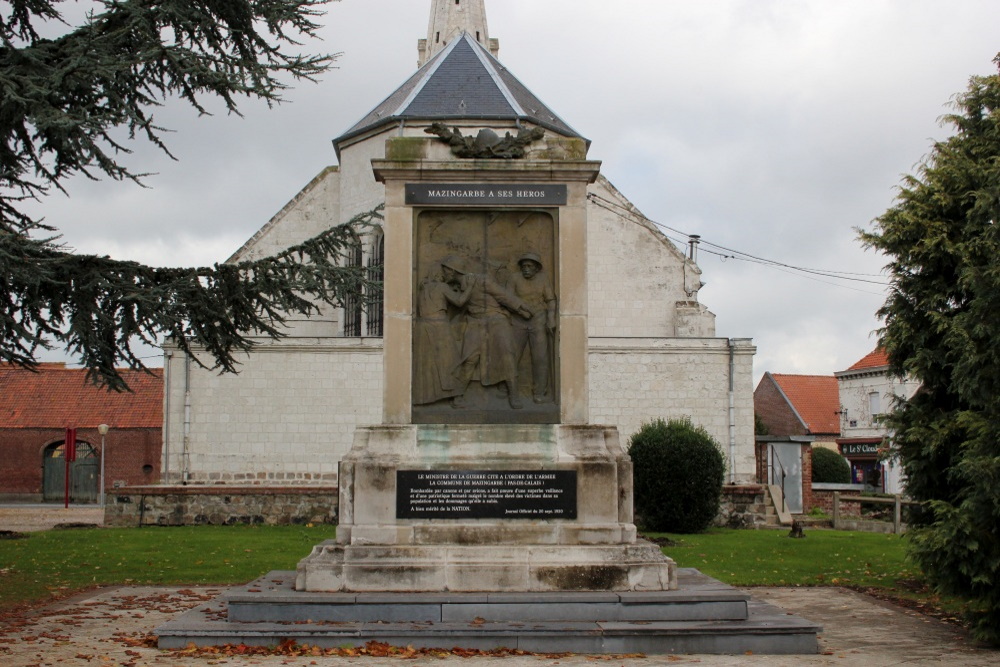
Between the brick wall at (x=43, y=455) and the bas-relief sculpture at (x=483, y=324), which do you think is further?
the brick wall at (x=43, y=455)

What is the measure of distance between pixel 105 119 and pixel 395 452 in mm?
5532

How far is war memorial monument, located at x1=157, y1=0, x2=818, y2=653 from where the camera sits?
843 centimetres

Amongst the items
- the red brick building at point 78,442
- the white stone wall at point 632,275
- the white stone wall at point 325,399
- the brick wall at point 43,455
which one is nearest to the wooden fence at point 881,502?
the white stone wall at point 325,399

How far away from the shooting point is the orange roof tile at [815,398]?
183 ft

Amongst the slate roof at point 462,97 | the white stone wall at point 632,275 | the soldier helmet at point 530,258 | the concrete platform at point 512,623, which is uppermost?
the slate roof at point 462,97

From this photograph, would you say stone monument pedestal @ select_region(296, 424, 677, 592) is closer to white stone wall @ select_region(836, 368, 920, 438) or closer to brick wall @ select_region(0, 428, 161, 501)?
brick wall @ select_region(0, 428, 161, 501)

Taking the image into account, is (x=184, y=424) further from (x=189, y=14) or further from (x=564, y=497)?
(x=564, y=497)

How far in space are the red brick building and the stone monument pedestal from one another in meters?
35.3

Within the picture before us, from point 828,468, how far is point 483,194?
33.5 m

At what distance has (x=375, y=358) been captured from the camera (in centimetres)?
2688

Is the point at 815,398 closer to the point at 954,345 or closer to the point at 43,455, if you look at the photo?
the point at 43,455

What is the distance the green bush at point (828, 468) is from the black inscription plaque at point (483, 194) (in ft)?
107

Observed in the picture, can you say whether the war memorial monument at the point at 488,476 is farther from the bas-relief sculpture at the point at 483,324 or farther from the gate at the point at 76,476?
the gate at the point at 76,476

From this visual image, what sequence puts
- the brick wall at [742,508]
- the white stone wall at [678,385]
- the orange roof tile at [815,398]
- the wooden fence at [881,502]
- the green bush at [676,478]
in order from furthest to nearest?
the orange roof tile at [815,398], the white stone wall at [678,385], the brick wall at [742,508], the wooden fence at [881,502], the green bush at [676,478]
